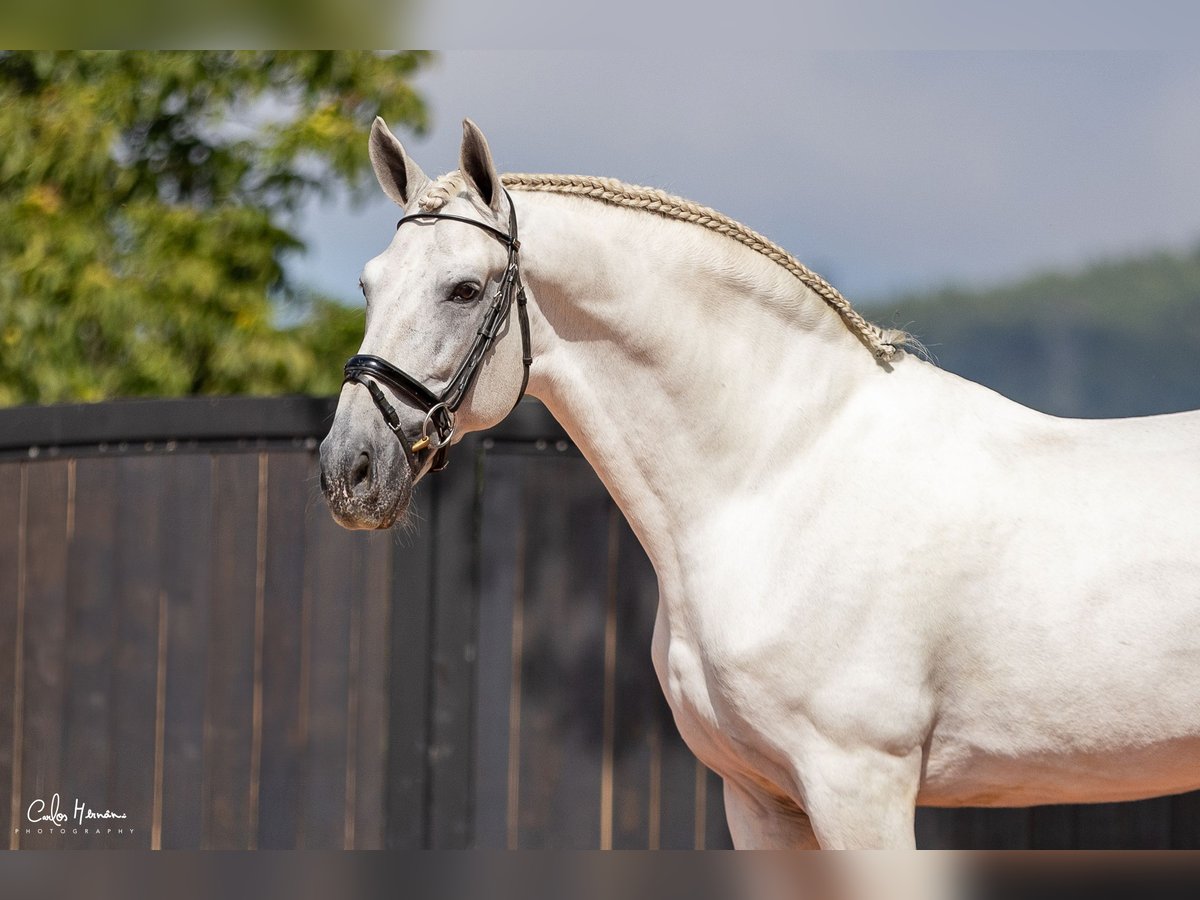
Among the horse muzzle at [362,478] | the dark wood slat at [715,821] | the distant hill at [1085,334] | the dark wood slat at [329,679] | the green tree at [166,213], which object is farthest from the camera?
the green tree at [166,213]

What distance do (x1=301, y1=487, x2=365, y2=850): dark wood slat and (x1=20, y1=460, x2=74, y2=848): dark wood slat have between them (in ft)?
3.18

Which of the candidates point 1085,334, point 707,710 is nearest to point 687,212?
point 707,710

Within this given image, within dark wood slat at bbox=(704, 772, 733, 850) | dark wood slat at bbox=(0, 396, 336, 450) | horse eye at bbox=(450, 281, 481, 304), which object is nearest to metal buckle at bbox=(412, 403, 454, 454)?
horse eye at bbox=(450, 281, 481, 304)

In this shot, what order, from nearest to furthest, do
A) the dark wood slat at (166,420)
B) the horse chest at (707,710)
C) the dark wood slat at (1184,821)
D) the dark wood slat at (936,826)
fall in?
the horse chest at (707,710) → the dark wood slat at (1184,821) → the dark wood slat at (936,826) → the dark wood slat at (166,420)

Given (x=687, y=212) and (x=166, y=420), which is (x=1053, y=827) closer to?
(x=687, y=212)

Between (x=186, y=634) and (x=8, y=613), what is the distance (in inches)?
30.9

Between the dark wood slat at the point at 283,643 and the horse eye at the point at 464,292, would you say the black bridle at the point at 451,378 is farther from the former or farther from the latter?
the dark wood slat at the point at 283,643

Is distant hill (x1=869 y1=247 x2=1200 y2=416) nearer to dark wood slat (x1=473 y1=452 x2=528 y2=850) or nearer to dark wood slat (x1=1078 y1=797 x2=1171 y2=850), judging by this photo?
dark wood slat (x1=1078 y1=797 x2=1171 y2=850)

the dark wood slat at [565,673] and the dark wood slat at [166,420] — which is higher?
the dark wood slat at [166,420]

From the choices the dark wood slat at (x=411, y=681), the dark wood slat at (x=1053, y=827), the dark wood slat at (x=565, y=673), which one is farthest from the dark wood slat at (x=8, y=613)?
the dark wood slat at (x=1053, y=827)

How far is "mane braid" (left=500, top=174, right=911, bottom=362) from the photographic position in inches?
105

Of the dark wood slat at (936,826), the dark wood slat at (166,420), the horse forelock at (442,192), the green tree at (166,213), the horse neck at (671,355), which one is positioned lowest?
the dark wood slat at (936,826)

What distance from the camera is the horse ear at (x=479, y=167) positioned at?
2461mm

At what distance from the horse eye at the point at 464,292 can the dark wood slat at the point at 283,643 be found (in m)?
2.02
